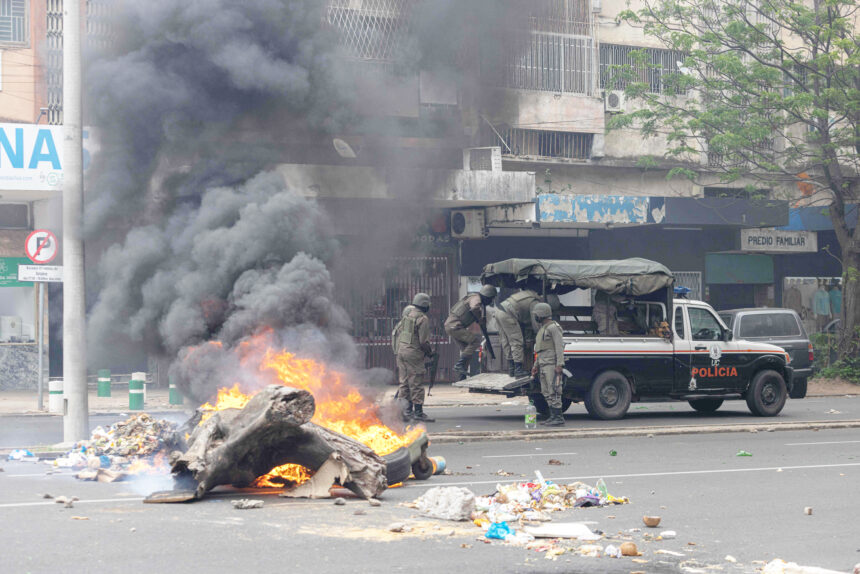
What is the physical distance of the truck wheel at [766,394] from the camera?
15.8 metres

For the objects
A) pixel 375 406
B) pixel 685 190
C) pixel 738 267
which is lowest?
pixel 375 406

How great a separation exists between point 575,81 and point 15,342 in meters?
14.2

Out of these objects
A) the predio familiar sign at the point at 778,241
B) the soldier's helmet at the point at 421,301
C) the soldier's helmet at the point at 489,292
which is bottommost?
the soldier's helmet at the point at 421,301

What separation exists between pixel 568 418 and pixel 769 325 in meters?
5.82

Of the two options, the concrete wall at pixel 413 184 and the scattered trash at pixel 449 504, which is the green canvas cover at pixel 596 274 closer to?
the concrete wall at pixel 413 184

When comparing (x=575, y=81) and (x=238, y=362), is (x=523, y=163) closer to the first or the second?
(x=575, y=81)

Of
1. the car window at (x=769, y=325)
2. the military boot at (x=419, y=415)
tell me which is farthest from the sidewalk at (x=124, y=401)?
the car window at (x=769, y=325)

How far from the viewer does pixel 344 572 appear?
5.63 meters

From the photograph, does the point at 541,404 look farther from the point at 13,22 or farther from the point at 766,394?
the point at 13,22

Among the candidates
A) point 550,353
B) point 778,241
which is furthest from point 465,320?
point 778,241

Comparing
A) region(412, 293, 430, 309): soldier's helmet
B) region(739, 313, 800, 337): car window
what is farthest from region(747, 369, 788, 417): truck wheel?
region(412, 293, 430, 309): soldier's helmet

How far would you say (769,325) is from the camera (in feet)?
63.0

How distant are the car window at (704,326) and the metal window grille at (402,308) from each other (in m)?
7.64

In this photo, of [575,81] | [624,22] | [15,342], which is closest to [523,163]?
[575,81]
